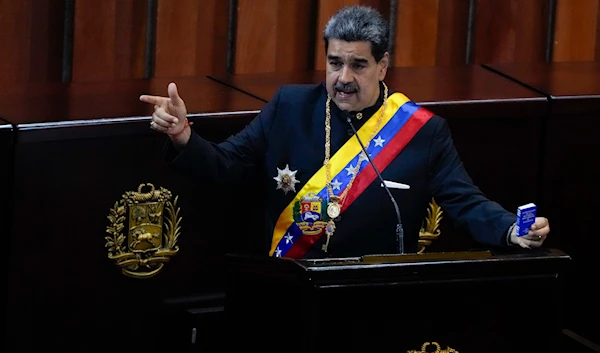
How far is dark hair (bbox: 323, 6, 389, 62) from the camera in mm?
2604

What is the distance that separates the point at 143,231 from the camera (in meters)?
2.82

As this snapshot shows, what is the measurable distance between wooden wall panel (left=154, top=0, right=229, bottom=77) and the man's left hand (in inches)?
47.6

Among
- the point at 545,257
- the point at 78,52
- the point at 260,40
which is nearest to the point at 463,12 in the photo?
the point at 260,40

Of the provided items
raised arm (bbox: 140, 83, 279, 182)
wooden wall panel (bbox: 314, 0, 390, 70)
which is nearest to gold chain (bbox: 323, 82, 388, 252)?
raised arm (bbox: 140, 83, 279, 182)

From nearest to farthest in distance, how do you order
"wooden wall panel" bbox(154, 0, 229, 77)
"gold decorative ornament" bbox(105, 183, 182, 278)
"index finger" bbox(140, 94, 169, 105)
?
"index finger" bbox(140, 94, 169, 105) < "gold decorative ornament" bbox(105, 183, 182, 278) < "wooden wall panel" bbox(154, 0, 229, 77)

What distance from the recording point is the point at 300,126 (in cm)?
273

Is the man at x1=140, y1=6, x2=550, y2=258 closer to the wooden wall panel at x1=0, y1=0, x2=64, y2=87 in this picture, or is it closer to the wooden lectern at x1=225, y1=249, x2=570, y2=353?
the wooden lectern at x1=225, y1=249, x2=570, y2=353

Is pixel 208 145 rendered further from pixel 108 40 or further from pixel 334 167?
pixel 108 40

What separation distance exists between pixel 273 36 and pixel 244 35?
3.1 inches

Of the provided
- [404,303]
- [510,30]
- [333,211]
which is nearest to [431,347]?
[404,303]

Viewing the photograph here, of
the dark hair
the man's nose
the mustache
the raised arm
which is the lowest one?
the raised arm

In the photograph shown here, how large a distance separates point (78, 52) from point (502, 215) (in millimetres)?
1208

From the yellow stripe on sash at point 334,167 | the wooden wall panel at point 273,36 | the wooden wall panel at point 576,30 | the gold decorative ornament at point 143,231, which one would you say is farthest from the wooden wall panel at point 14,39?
the wooden wall panel at point 576,30

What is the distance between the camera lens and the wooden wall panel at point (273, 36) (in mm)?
3594
